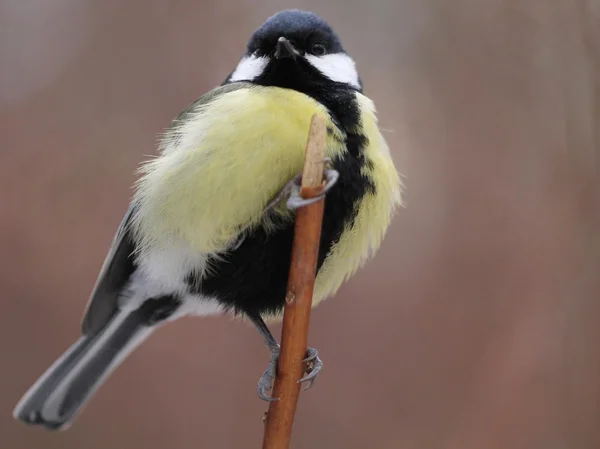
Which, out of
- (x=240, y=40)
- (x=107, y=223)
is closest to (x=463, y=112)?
(x=240, y=40)

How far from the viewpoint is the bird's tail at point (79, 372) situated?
0.86 m

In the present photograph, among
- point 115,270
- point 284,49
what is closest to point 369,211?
point 284,49

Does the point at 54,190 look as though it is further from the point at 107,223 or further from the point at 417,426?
the point at 417,426

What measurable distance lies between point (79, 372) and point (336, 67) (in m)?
0.54

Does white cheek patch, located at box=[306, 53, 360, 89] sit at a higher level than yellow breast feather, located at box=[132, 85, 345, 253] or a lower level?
higher

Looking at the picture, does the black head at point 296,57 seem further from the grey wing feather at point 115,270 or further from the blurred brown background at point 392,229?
the blurred brown background at point 392,229

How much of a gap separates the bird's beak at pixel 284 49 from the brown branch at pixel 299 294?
7.9 inches

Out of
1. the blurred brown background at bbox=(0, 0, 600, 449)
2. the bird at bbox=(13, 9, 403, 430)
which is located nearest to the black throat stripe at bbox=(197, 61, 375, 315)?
the bird at bbox=(13, 9, 403, 430)

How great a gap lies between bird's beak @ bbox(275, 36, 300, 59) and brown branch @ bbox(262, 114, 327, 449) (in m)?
0.20

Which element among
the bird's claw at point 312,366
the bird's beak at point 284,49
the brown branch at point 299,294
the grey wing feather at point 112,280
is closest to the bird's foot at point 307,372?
the bird's claw at point 312,366

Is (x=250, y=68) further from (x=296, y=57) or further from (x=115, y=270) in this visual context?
(x=115, y=270)

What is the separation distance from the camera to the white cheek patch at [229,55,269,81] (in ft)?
2.59

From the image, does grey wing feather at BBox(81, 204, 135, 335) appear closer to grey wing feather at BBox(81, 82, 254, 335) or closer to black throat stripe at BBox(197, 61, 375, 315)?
grey wing feather at BBox(81, 82, 254, 335)

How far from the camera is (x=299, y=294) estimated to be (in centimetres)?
56
